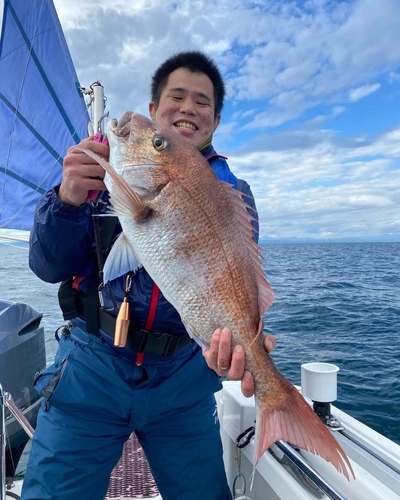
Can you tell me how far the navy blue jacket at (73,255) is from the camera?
1772mm

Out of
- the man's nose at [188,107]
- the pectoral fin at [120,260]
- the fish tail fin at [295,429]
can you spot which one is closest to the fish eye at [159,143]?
the pectoral fin at [120,260]

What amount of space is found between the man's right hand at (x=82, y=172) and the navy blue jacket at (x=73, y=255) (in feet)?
0.36

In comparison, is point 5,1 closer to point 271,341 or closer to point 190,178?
point 190,178

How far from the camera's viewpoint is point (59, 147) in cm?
656

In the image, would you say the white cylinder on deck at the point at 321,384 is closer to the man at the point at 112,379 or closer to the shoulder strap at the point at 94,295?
the man at the point at 112,379

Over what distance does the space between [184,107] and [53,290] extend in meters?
15.1

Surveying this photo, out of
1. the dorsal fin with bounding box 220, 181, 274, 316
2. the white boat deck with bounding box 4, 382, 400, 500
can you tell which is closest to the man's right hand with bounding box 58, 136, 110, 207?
the dorsal fin with bounding box 220, 181, 274, 316

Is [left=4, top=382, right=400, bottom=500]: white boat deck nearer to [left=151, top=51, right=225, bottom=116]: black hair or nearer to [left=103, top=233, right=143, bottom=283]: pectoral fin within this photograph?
[left=103, top=233, right=143, bottom=283]: pectoral fin

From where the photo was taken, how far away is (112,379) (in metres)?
2.04

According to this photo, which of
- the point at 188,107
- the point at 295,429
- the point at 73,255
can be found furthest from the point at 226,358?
the point at 188,107

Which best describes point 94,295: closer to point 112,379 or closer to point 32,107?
point 112,379

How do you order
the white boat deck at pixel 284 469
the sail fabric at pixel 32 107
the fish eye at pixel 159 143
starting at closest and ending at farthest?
the fish eye at pixel 159 143 → the white boat deck at pixel 284 469 → the sail fabric at pixel 32 107

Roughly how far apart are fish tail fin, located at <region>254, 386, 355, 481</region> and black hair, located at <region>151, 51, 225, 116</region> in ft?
5.91

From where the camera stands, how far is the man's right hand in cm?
161
